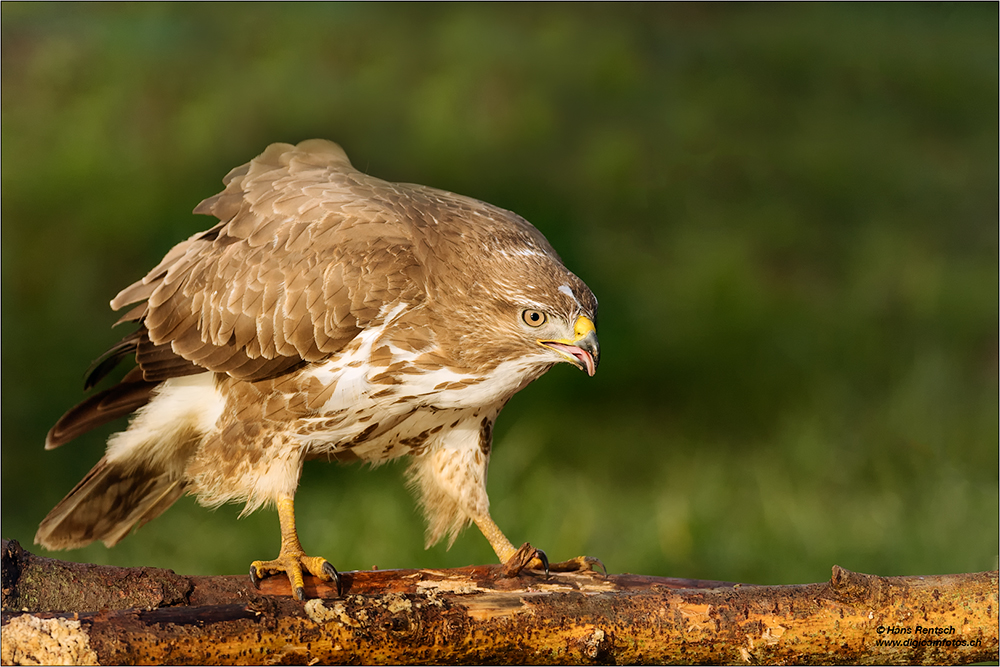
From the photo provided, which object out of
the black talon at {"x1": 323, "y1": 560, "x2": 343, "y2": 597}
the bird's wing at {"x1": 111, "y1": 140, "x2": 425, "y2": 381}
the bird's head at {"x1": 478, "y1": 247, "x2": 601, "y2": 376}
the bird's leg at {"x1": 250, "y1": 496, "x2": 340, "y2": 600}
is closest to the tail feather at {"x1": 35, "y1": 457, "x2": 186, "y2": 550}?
the bird's wing at {"x1": 111, "y1": 140, "x2": 425, "y2": 381}

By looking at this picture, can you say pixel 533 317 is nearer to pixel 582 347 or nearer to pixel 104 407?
pixel 582 347

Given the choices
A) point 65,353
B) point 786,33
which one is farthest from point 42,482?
Answer: point 786,33

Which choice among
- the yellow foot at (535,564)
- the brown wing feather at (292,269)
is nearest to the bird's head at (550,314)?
the brown wing feather at (292,269)

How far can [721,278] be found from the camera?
26.9ft

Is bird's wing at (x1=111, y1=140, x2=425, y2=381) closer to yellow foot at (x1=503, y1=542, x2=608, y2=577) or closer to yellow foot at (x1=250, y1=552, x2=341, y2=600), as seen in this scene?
yellow foot at (x1=250, y1=552, x2=341, y2=600)

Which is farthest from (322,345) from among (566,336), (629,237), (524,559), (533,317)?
(629,237)

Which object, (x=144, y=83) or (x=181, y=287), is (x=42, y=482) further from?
(x=144, y=83)

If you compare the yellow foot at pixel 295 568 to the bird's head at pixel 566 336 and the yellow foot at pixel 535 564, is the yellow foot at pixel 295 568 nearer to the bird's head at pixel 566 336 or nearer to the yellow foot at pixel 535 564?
the yellow foot at pixel 535 564

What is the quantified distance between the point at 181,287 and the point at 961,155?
9471 mm

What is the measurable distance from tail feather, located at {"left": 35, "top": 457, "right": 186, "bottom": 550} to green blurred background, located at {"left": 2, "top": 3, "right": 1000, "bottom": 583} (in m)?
1.45

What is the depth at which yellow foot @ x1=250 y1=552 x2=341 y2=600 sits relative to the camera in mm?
3568

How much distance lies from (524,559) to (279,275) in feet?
4.38

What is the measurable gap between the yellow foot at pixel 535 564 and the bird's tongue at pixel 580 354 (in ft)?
2.55

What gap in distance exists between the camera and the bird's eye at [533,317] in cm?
351
